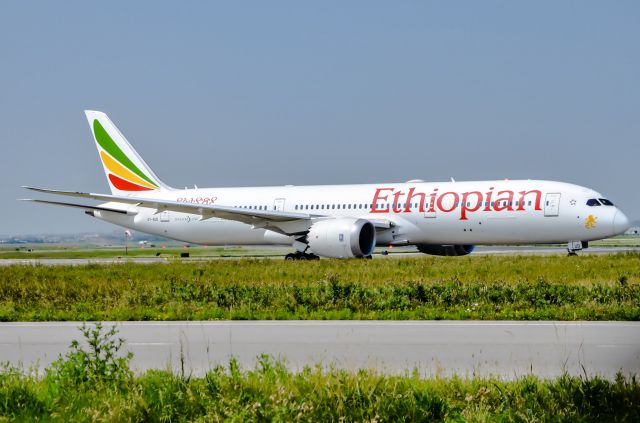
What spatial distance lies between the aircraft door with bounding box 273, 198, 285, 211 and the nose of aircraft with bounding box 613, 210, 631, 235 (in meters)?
14.6

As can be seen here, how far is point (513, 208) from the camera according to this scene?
38156 millimetres

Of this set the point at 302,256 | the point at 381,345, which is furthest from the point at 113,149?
the point at 381,345

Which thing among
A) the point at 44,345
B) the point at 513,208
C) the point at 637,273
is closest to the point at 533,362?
the point at 44,345

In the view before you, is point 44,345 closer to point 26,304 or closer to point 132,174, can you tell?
point 26,304

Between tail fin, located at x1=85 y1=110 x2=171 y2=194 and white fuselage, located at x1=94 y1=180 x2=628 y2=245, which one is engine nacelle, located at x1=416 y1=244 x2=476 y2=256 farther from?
tail fin, located at x1=85 y1=110 x2=171 y2=194

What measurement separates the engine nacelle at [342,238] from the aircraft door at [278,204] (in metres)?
5.35

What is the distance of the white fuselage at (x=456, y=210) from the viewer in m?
38.0

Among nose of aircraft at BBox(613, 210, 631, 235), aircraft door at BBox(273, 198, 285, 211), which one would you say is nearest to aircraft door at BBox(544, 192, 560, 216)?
nose of aircraft at BBox(613, 210, 631, 235)

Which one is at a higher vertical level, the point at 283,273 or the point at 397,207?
the point at 397,207

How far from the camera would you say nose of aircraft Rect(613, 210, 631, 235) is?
38031 millimetres

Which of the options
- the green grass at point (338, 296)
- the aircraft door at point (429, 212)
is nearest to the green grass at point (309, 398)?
the green grass at point (338, 296)

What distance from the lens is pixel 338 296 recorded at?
1978 centimetres

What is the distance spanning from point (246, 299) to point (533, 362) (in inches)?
374

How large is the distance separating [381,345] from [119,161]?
39596mm
